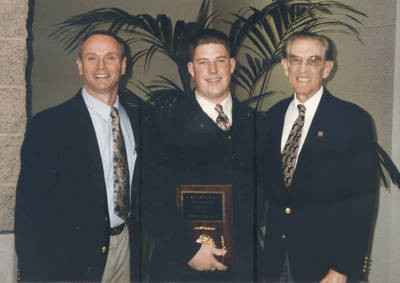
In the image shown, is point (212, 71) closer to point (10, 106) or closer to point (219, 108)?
point (219, 108)

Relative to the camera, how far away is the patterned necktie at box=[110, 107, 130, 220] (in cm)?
173

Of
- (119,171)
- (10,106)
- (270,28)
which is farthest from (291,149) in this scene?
(10,106)

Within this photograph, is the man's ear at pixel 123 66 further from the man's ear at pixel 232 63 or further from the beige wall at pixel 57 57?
the man's ear at pixel 232 63

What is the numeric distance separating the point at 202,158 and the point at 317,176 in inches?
20.1

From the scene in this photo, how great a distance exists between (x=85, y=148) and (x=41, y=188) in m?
0.27

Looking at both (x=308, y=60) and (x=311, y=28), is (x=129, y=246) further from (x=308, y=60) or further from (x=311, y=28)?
(x=311, y=28)

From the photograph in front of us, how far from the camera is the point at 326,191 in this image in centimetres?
175

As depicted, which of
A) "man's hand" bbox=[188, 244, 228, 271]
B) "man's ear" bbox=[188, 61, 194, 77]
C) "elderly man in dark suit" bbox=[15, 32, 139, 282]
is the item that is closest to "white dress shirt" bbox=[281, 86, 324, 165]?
"man's ear" bbox=[188, 61, 194, 77]

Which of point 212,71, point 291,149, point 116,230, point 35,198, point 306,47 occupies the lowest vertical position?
point 116,230

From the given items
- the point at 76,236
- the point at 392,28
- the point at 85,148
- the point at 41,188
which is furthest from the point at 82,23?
the point at 392,28

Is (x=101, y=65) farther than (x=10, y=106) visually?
No

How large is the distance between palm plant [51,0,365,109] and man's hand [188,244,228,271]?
0.67 meters

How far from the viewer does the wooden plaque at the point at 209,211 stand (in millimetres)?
1737

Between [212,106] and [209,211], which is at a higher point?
[212,106]
